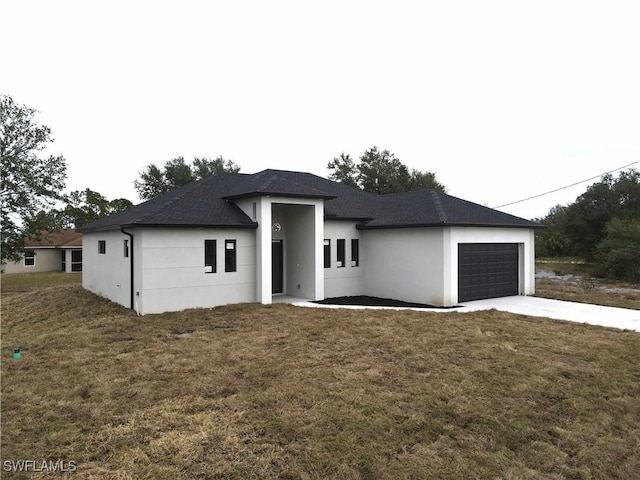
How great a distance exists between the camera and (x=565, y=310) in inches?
493

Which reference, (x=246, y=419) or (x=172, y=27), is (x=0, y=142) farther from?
(x=246, y=419)

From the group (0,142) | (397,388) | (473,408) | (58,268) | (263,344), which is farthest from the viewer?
(58,268)

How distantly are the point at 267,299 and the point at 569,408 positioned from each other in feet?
31.1

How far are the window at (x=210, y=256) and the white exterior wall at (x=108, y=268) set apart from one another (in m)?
2.40

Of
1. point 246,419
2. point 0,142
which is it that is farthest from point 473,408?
point 0,142

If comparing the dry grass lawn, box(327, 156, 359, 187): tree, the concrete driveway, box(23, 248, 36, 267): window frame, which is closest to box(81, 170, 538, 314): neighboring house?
the concrete driveway

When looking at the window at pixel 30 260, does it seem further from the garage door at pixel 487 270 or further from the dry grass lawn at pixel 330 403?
the garage door at pixel 487 270

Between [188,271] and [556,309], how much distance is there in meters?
11.4

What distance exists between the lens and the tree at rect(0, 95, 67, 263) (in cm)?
2389

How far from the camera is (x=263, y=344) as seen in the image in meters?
8.62

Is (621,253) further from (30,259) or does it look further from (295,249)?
(30,259)

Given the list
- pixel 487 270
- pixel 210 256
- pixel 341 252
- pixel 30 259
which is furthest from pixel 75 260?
pixel 487 270

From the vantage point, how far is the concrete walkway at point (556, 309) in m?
10.9

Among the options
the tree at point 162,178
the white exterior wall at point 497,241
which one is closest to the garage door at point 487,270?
the white exterior wall at point 497,241
